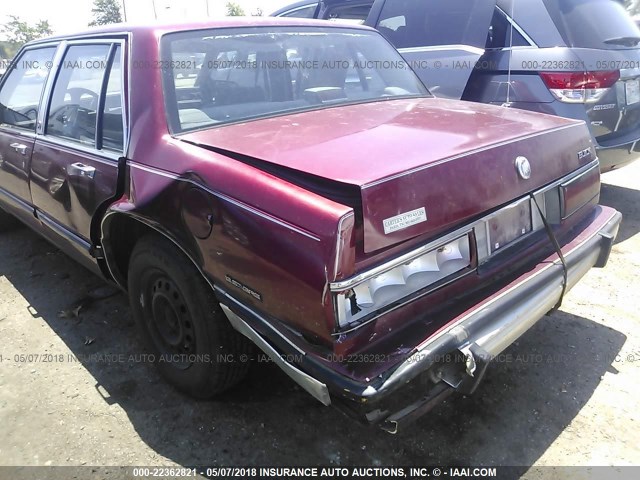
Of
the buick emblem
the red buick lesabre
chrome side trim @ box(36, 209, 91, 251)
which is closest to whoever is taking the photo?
the red buick lesabre

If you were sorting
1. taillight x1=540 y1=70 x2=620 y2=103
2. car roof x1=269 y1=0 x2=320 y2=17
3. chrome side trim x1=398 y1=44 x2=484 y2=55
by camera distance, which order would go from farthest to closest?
car roof x1=269 y1=0 x2=320 y2=17
chrome side trim x1=398 y1=44 x2=484 y2=55
taillight x1=540 y1=70 x2=620 y2=103

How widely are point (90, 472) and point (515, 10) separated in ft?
14.9

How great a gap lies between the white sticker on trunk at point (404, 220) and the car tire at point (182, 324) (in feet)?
2.98

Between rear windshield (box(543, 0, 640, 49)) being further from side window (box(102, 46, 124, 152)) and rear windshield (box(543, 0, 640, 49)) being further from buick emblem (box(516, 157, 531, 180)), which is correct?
side window (box(102, 46, 124, 152))

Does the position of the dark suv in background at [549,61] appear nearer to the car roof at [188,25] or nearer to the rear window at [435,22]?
the rear window at [435,22]

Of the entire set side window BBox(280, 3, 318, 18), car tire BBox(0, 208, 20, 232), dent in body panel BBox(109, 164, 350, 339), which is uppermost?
side window BBox(280, 3, 318, 18)

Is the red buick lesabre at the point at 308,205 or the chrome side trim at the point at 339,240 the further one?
the red buick lesabre at the point at 308,205

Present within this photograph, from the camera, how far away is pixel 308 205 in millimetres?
1671

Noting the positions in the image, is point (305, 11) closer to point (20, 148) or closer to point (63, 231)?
point (20, 148)

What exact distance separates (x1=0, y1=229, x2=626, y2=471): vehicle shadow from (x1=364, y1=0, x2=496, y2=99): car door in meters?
2.35

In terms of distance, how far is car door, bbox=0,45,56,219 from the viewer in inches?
137

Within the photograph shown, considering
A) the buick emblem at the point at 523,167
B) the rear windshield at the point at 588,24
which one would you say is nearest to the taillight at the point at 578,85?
the rear windshield at the point at 588,24

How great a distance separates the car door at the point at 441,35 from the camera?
14.6 feet

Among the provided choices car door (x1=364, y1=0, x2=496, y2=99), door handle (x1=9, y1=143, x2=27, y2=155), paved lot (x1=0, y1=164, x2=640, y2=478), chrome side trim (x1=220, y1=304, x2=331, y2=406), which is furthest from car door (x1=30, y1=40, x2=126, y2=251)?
car door (x1=364, y1=0, x2=496, y2=99)
